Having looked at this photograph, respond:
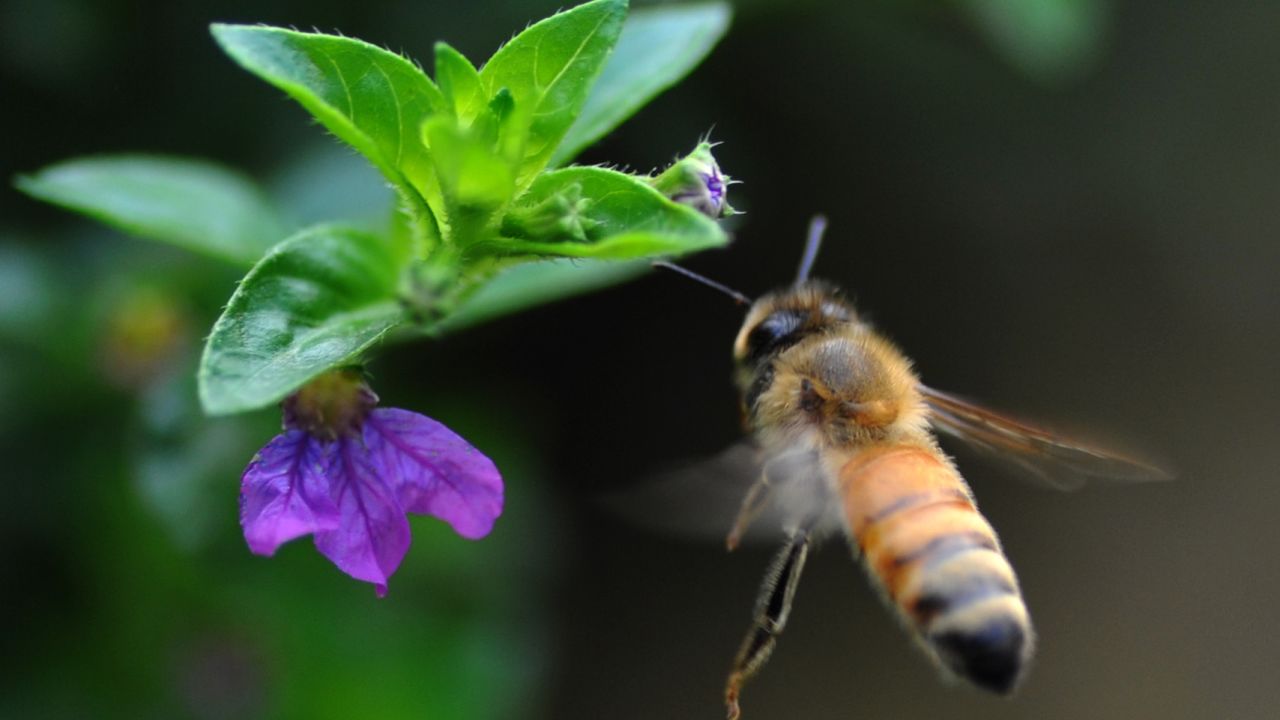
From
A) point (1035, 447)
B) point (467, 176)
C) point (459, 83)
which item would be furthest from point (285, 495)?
point (1035, 447)

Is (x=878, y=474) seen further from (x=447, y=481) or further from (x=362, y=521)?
(x=362, y=521)

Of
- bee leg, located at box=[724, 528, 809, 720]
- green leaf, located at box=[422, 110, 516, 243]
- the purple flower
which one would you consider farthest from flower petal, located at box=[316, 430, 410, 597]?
bee leg, located at box=[724, 528, 809, 720]

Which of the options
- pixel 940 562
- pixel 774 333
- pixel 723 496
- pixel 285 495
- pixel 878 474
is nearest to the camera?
pixel 285 495

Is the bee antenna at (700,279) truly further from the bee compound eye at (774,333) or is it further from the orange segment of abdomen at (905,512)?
the orange segment of abdomen at (905,512)

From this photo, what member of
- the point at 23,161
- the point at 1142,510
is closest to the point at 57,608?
the point at 23,161

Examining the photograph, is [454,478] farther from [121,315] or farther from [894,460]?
[121,315]

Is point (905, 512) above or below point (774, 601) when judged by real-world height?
above

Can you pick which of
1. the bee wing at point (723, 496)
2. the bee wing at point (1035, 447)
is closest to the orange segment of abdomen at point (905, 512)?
the bee wing at point (723, 496)

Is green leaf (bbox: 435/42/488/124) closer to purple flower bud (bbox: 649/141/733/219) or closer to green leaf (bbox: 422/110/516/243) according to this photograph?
green leaf (bbox: 422/110/516/243)
